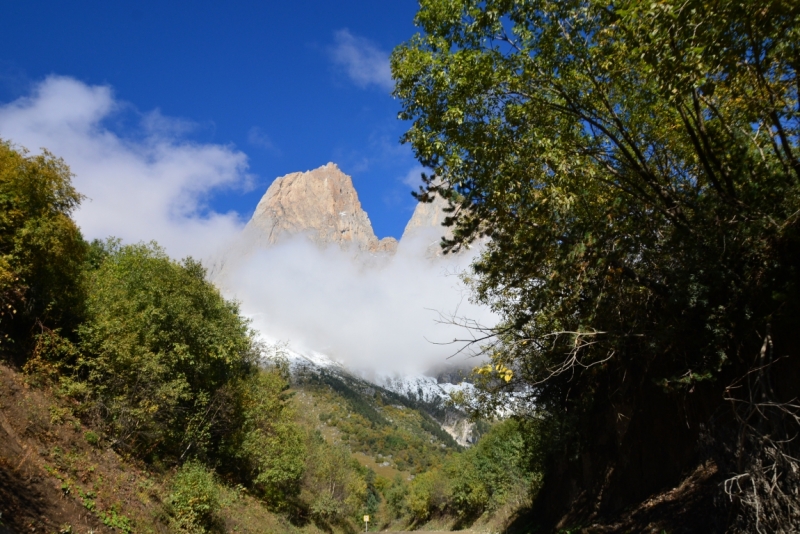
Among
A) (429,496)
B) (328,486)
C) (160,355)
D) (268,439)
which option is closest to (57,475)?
(160,355)

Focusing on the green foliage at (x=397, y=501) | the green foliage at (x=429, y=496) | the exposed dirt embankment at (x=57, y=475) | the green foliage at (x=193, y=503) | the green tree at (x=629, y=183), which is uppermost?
the green tree at (x=629, y=183)

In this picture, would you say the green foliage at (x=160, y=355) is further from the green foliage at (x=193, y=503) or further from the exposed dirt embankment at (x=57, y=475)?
the green foliage at (x=193, y=503)

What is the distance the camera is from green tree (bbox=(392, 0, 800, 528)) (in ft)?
23.5

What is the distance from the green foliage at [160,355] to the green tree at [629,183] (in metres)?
15.6

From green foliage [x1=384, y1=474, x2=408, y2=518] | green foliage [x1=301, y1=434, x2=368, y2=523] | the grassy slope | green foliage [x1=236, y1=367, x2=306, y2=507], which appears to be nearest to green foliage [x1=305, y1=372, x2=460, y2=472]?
green foliage [x1=384, y1=474, x2=408, y2=518]

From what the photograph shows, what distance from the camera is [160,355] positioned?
65.6ft

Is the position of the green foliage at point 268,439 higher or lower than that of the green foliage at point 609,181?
lower

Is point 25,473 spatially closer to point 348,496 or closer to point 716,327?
point 716,327

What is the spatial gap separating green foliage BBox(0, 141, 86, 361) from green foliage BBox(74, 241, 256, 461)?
4.83ft

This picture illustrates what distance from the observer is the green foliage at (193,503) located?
55.2 ft

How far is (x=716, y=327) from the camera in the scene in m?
8.15

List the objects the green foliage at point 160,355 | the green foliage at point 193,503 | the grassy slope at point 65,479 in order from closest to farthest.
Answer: the grassy slope at point 65,479 → the green foliage at point 193,503 → the green foliage at point 160,355

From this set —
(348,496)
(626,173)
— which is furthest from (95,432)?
(348,496)

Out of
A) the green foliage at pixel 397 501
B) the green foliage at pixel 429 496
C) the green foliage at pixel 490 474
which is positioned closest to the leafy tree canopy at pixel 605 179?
the green foliage at pixel 490 474
